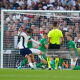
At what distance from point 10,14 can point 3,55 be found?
5.00 ft

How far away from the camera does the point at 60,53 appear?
1748cm

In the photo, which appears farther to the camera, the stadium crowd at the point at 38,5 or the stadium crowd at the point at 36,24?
the stadium crowd at the point at 38,5

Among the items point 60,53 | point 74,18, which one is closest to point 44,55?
point 60,53

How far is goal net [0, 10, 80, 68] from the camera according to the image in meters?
17.9

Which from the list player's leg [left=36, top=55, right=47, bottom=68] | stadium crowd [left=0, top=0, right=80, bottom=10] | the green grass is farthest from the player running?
stadium crowd [left=0, top=0, right=80, bottom=10]

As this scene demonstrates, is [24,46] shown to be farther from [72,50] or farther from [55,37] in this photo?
[72,50]

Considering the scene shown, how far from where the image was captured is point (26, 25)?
708 inches

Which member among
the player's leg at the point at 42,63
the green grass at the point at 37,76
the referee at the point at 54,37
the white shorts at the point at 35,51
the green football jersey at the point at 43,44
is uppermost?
the referee at the point at 54,37

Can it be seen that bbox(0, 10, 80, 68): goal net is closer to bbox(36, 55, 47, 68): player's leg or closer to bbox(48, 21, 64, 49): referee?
bbox(36, 55, 47, 68): player's leg

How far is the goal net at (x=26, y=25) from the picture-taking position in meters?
17.9

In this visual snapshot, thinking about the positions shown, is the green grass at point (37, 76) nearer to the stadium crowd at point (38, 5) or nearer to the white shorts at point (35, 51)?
the white shorts at point (35, 51)

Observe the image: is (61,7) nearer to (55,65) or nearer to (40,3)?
(40,3)

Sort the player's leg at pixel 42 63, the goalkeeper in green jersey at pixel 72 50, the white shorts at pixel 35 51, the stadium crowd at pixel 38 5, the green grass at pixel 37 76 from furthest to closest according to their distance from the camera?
1. the stadium crowd at pixel 38 5
2. the player's leg at pixel 42 63
3. the goalkeeper in green jersey at pixel 72 50
4. the white shorts at pixel 35 51
5. the green grass at pixel 37 76

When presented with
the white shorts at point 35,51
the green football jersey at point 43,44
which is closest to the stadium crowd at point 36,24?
the green football jersey at point 43,44
